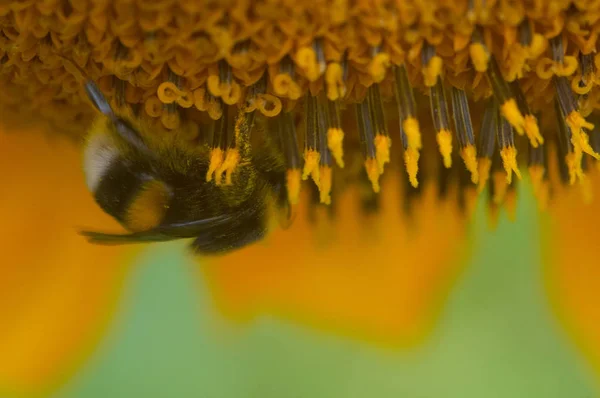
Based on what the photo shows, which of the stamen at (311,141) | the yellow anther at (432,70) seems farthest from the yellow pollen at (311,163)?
the yellow anther at (432,70)

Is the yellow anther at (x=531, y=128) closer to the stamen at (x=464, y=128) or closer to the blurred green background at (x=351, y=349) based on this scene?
the stamen at (x=464, y=128)

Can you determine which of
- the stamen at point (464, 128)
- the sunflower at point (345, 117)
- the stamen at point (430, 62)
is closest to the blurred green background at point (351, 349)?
the sunflower at point (345, 117)

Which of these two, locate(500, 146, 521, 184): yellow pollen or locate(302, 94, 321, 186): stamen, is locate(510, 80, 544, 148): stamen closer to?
locate(500, 146, 521, 184): yellow pollen

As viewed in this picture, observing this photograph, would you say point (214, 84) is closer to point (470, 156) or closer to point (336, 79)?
point (336, 79)

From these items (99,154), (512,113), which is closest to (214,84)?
(99,154)

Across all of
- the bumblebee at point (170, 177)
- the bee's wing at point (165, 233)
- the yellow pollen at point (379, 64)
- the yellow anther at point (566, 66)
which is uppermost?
the yellow anther at point (566, 66)

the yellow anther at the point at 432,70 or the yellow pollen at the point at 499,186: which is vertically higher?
the yellow anther at the point at 432,70

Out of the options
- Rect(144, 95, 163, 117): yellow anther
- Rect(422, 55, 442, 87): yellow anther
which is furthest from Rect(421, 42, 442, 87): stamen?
Rect(144, 95, 163, 117): yellow anther

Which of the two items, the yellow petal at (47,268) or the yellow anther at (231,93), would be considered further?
the yellow petal at (47,268)
